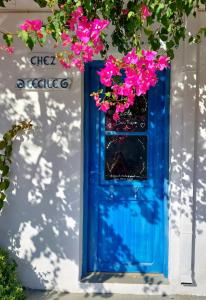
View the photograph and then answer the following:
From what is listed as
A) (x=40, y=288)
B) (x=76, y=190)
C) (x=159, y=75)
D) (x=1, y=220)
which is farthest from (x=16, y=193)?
(x=159, y=75)

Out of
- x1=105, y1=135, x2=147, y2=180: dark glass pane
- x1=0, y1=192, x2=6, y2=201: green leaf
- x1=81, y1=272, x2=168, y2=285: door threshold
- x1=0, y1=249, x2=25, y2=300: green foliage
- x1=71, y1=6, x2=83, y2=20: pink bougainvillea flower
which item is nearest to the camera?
x1=71, y1=6, x2=83, y2=20: pink bougainvillea flower

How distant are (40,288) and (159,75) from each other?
102 inches

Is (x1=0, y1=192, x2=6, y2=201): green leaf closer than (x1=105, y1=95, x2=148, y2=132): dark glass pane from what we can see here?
Yes

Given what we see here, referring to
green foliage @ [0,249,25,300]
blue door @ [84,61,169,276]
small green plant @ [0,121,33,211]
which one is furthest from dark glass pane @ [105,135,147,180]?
green foliage @ [0,249,25,300]

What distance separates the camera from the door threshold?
5.11 m

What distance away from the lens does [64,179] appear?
5008 millimetres

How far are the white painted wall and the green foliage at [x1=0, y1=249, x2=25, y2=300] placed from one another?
26 centimetres

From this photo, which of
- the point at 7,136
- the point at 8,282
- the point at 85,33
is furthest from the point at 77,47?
the point at 8,282

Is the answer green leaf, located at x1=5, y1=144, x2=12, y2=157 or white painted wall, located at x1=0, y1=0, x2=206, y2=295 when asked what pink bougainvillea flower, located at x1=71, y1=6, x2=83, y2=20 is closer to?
white painted wall, located at x1=0, y1=0, x2=206, y2=295

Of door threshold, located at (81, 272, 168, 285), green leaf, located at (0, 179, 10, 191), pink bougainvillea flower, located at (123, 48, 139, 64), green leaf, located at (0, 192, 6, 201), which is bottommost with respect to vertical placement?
door threshold, located at (81, 272, 168, 285)

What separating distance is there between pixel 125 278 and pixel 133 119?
1724 millimetres

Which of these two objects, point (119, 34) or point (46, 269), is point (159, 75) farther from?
point (46, 269)

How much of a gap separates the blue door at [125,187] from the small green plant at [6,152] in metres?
0.69

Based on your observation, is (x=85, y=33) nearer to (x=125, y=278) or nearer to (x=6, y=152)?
(x=6, y=152)
